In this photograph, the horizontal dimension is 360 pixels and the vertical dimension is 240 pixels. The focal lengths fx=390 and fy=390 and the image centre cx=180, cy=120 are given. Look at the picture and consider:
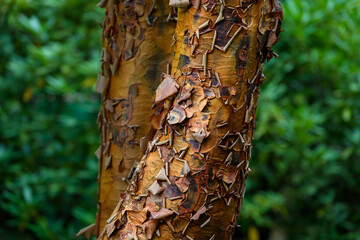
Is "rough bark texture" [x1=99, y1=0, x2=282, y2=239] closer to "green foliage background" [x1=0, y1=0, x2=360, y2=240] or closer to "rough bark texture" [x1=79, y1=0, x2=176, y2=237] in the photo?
"rough bark texture" [x1=79, y1=0, x2=176, y2=237]

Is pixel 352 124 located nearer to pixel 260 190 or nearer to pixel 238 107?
pixel 260 190

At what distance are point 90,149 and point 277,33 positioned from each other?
65.8 inches

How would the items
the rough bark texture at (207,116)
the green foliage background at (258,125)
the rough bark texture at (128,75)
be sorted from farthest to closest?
1. the green foliage background at (258,125)
2. the rough bark texture at (128,75)
3. the rough bark texture at (207,116)

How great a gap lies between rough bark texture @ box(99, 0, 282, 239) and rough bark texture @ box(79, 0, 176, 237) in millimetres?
193

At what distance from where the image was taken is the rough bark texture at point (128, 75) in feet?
2.64

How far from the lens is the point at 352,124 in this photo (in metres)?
1.99

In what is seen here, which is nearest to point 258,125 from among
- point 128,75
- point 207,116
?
point 128,75

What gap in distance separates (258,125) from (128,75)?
1240mm

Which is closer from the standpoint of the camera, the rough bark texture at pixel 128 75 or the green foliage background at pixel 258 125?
the rough bark texture at pixel 128 75

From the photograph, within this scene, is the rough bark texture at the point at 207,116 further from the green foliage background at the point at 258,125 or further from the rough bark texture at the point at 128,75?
the green foliage background at the point at 258,125

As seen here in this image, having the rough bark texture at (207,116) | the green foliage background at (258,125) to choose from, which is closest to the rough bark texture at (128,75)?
the rough bark texture at (207,116)

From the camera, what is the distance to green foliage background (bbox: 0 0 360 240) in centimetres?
195

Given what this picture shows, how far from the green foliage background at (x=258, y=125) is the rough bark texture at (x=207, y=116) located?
1337 millimetres

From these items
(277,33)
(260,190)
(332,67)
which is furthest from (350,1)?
(277,33)
